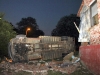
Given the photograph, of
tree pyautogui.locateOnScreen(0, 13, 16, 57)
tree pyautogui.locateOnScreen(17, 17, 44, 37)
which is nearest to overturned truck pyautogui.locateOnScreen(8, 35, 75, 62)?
tree pyautogui.locateOnScreen(0, 13, 16, 57)

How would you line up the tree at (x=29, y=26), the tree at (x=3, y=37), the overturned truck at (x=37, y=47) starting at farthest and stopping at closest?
the tree at (x=29, y=26), the tree at (x=3, y=37), the overturned truck at (x=37, y=47)

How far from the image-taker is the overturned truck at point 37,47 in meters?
15.3

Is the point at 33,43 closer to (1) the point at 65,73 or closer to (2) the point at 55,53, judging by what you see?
(2) the point at 55,53

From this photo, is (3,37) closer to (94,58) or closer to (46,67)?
(46,67)

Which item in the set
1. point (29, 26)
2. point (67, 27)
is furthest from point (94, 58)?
point (29, 26)

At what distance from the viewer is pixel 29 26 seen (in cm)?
4909

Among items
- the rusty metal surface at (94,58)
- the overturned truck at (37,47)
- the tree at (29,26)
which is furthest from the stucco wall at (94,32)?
the tree at (29,26)

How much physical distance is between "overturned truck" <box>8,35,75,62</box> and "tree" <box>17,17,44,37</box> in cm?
2829

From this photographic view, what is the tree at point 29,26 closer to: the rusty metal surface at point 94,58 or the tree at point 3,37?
the tree at point 3,37

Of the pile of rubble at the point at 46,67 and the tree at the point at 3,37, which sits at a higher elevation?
the tree at the point at 3,37

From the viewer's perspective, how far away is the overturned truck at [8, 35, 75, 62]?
50.3ft

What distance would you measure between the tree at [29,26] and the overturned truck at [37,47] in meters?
28.3

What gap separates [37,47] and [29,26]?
3346 centimetres

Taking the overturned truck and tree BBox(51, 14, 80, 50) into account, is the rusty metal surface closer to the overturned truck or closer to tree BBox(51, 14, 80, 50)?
the overturned truck
